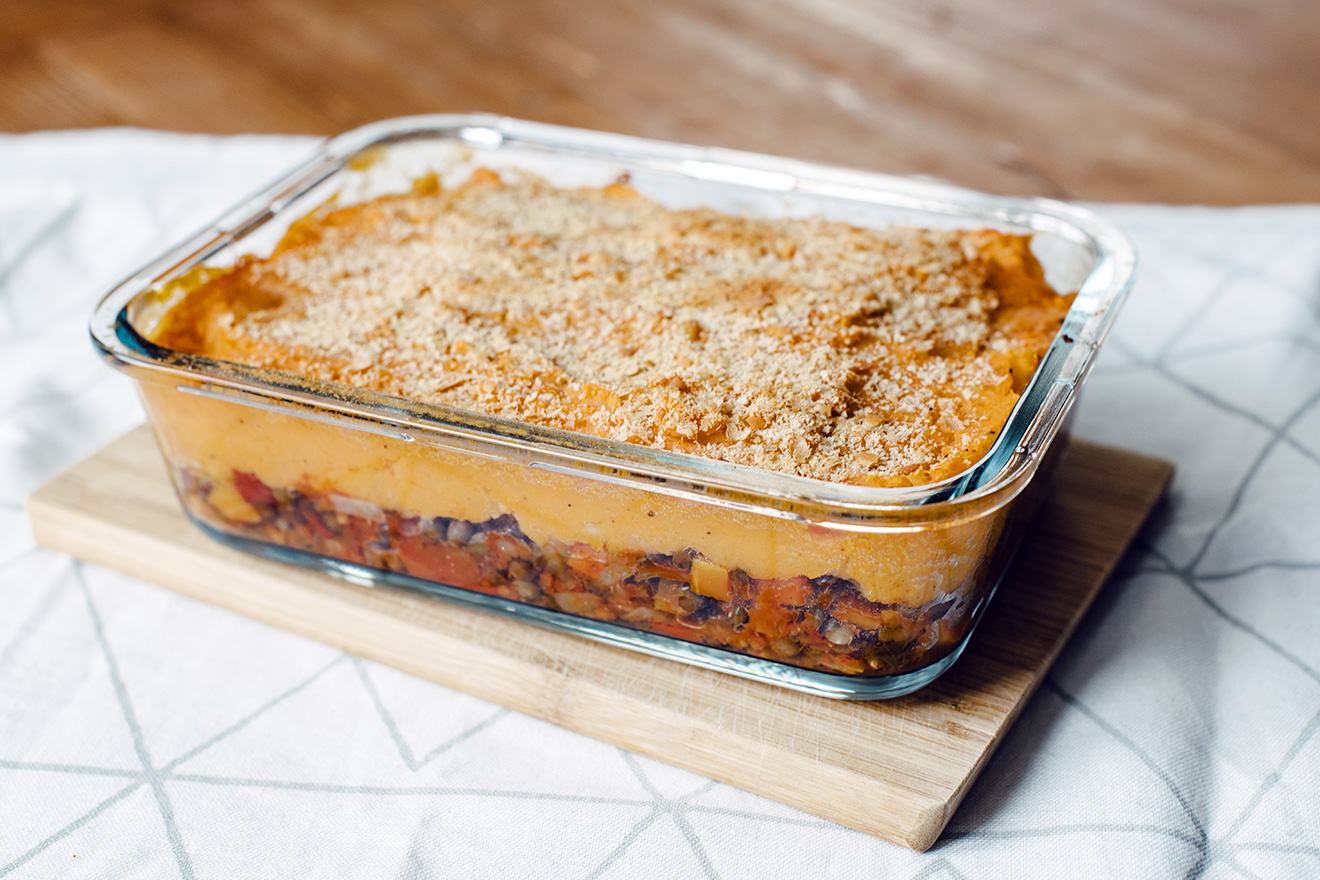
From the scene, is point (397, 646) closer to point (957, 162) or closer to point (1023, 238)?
point (1023, 238)

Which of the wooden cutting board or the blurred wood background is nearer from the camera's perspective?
the wooden cutting board

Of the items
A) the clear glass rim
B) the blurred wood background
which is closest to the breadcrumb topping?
the clear glass rim

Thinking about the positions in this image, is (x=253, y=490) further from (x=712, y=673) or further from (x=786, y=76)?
(x=786, y=76)

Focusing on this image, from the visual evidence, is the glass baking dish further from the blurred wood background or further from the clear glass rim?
the blurred wood background

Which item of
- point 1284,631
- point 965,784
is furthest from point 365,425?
point 1284,631

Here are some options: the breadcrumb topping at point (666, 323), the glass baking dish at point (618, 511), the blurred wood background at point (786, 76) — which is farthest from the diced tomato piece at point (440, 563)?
the blurred wood background at point (786, 76)

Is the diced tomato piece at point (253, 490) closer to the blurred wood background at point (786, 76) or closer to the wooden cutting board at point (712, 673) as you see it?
the wooden cutting board at point (712, 673)

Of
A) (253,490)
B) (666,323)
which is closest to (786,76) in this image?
(666,323)
